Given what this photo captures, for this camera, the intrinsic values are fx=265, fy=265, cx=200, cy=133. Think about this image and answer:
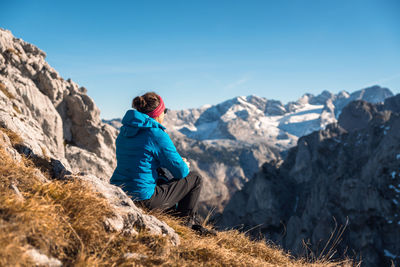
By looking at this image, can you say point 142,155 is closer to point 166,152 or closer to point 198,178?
point 166,152

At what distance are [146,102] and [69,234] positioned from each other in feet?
9.99

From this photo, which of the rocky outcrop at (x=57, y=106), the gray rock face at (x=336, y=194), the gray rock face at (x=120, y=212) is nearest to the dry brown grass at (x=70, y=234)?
the gray rock face at (x=120, y=212)

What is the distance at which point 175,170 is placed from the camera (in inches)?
207

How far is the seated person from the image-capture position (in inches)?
198

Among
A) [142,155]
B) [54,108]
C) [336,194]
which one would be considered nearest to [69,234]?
[142,155]

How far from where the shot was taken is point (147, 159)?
16.5ft

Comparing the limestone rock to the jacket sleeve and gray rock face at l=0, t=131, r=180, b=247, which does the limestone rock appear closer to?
gray rock face at l=0, t=131, r=180, b=247

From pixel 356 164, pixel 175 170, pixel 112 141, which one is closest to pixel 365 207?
Answer: pixel 356 164

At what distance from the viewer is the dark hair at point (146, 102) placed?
18.2 feet

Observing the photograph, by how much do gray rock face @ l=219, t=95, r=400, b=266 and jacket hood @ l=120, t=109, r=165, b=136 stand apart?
101 feet

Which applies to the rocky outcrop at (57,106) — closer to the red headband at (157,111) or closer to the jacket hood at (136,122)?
the red headband at (157,111)

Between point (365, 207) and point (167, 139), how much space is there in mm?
83597

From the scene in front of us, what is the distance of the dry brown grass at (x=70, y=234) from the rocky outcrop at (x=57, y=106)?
66.1ft

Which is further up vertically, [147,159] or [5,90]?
[5,90]
